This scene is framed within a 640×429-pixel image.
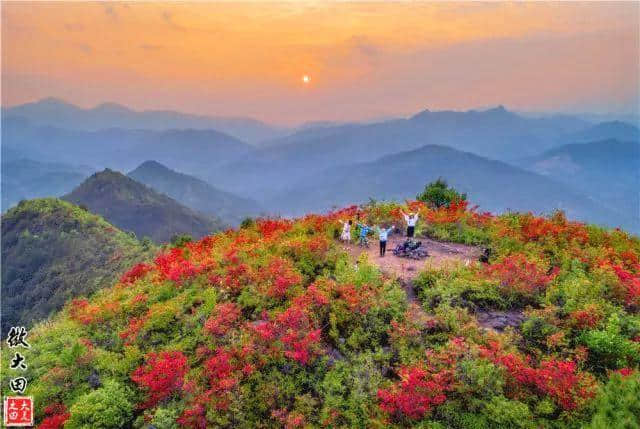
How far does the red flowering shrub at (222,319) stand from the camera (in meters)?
10.8

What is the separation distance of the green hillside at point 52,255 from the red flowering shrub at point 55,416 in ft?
144

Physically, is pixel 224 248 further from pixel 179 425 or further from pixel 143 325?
pixel 179 425

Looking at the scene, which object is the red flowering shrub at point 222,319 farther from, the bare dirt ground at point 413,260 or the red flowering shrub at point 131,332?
the bare dirt ground at point 413,260

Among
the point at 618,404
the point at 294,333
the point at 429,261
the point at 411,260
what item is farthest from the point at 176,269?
the point at 618,404

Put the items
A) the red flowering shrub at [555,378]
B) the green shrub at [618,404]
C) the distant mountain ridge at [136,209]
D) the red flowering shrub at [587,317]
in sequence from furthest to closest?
1. the distant mountain ridge at [136,209]
2. the red flowering shrub at [587,317]
3. the red flowering shrub at [555,378]
4. the green shrub at [618,404]

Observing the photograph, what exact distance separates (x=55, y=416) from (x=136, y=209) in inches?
5504

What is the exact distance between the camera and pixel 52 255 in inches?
2534

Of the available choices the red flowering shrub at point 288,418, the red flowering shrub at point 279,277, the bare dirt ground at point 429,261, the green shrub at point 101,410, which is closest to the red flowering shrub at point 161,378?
the green shrub at point 101,410

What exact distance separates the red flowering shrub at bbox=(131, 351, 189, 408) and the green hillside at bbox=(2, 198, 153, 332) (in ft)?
149

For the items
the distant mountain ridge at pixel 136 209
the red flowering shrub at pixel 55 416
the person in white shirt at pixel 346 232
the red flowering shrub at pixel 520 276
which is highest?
the distant mountain ridge at pixel 136 209

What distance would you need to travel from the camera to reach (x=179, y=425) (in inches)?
348

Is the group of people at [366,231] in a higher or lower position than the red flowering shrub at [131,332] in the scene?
higher

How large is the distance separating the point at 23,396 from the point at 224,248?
26.3 feet

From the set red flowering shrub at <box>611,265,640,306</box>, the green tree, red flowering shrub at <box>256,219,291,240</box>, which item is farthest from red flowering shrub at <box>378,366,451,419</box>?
the green tree
